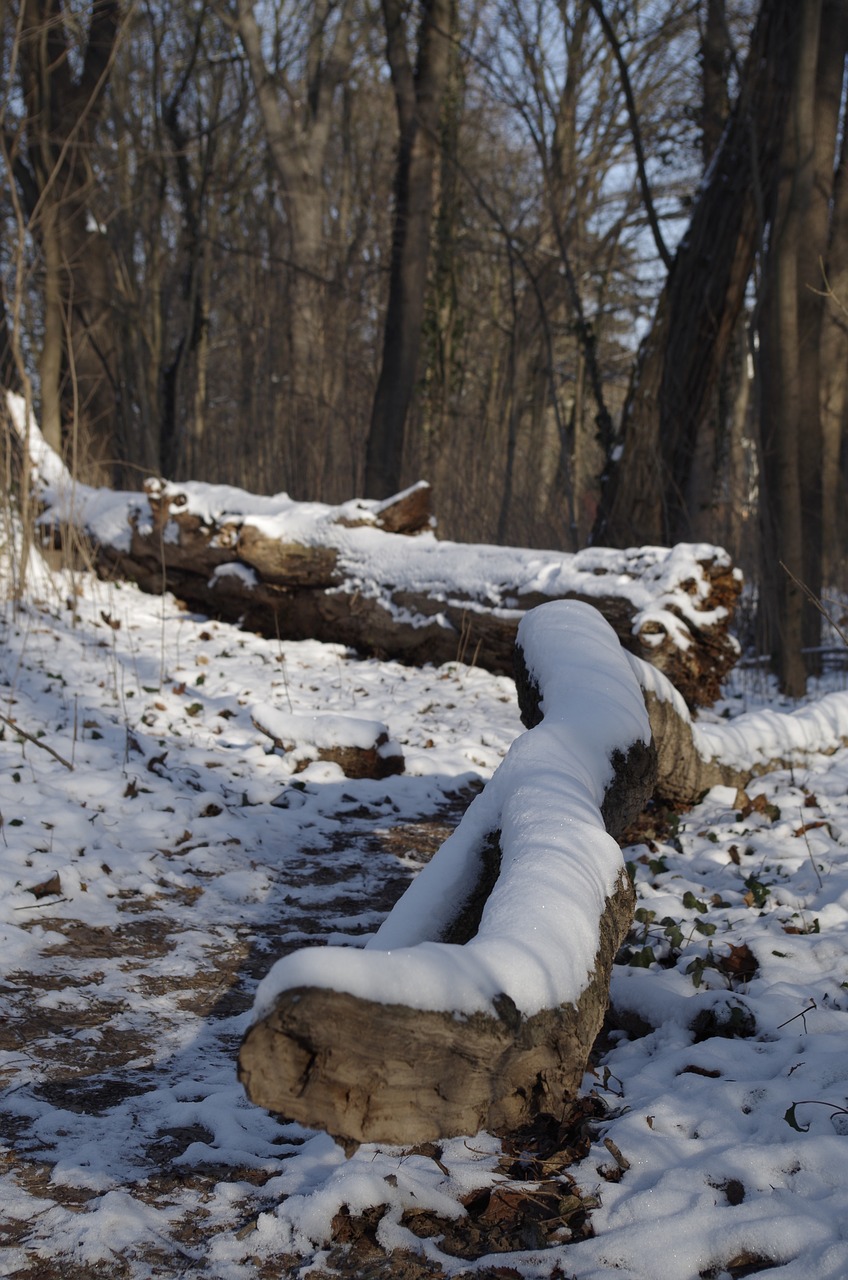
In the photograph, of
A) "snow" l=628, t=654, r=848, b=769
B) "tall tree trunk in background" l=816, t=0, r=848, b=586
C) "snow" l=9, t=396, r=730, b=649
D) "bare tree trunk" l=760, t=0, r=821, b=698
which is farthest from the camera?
"tall tree trunk in background" l=816, t=0, r=848, b=586

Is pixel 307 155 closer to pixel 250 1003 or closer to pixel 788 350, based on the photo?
pixel 788 350

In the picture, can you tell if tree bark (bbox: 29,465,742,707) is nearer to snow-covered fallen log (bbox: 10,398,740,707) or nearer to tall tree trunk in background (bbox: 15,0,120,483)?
snow-covered fallen log (bbox: 10,398,740,707)

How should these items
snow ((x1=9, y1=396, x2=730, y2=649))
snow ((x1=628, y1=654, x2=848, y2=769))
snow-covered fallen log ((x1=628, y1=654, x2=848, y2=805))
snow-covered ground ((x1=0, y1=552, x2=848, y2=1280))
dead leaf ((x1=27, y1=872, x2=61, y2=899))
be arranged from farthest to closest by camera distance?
snow ((x1=9, y1=396, x2=730, y2=649))
snow ((x1=628, y1=654, x2=848, y2=769))
snow-covered fallen log ((x1=628, y1=654, x2=848, y2=805))
dead leaf ((x1=27, y1=872, x2=61, y2=899))
snow-covered ground ((x1=0, y1=552, x2=848, y2=1280))

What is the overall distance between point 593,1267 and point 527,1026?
440 mm

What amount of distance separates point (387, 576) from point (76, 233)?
6940 mm

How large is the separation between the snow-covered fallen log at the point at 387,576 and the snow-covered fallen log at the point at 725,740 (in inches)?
28.7

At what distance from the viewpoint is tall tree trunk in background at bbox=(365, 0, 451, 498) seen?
10.2m

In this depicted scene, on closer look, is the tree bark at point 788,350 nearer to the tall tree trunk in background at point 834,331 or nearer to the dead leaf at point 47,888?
the tall tree trunk in background at point 834,331

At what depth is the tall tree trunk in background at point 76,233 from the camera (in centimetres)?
934

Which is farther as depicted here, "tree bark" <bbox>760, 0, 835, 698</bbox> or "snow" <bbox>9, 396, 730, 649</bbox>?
"tree bark" <bbox>760, 0, 835, 698</bbox>

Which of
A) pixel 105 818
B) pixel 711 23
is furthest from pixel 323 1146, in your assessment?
pixel 711 23

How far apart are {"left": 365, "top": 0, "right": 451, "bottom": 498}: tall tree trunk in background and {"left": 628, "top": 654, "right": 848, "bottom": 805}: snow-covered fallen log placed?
5.82m

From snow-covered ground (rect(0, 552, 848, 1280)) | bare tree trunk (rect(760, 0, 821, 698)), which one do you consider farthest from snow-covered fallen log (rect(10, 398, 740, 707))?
bare tree trunk (rect(760, 0, 821, 698))

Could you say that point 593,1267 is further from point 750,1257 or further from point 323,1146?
point 323,1146
